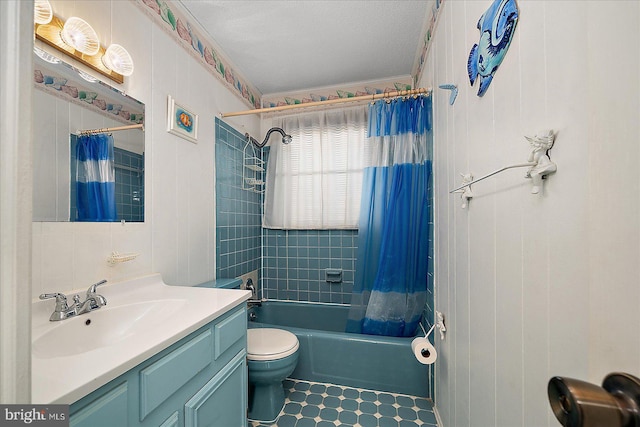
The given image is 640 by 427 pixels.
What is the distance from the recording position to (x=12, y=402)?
11.5 inches

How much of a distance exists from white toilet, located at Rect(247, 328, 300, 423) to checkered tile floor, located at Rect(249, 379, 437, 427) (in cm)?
7

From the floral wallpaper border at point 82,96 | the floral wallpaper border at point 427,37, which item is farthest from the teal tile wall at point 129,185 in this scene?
the floral wallpaper border at point 427,37

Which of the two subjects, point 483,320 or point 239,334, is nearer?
point 483,320

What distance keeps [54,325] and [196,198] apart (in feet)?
3.21

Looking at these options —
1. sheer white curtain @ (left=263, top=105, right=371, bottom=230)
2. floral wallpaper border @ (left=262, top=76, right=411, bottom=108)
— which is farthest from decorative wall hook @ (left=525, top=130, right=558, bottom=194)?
floral wallpaper border @ (left=262, top=76, right=411, bottom=108)

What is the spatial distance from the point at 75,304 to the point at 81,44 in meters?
A: 1.02

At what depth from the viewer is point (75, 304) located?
905mm

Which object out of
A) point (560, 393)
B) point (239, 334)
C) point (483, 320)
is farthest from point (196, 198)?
point (560, 393)

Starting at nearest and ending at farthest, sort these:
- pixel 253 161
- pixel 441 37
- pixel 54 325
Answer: pixel 54 325, pixel 441 37, pixel 253 161

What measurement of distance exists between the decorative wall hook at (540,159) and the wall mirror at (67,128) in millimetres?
1472

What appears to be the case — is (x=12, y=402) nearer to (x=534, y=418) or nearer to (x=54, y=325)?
(x=54, y=325)

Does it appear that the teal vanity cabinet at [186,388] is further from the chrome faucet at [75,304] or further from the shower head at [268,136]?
the shower head at [268,136]

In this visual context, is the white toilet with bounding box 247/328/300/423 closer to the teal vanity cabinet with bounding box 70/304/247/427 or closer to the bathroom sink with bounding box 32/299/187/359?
the teal vanity cabinet with bounding box 70/304/247/427

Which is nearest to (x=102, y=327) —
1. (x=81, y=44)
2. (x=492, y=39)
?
(x=81, y=44)
